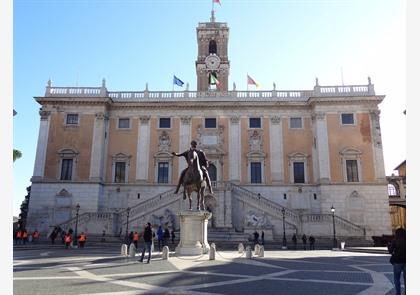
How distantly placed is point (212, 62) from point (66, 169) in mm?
23701

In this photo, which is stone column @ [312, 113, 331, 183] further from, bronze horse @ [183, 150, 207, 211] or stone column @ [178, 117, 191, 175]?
bronze horse @ [183, 150, 207, 211]

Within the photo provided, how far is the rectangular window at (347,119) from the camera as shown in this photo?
37.2 m

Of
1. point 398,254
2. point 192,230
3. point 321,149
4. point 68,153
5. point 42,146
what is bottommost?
point 398,254

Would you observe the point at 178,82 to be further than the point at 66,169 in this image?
Yes

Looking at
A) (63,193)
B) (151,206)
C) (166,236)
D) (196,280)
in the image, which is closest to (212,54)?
(151,206)

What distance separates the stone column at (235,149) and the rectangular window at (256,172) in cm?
135

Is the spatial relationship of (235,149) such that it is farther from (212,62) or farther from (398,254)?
(398,254)

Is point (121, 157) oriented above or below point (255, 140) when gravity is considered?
below

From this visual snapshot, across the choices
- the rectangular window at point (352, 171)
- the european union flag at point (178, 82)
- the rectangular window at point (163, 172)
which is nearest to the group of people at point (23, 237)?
the rectangular window at point (163, 172)

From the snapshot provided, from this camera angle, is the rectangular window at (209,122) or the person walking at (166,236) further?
the rectangular window at (209,122)

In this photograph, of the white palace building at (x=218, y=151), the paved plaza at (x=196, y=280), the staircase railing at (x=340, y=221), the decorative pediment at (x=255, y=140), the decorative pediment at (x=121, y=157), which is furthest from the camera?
the decorative pediment at (x=121, y=157)

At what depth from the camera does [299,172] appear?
121 ft

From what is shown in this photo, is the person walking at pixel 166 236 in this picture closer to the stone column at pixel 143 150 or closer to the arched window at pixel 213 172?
the arched window at pixel 213 172

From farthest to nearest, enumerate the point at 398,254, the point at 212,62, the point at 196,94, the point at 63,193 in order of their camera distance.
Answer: the point at 212,62 → the point at 196,94 → the point at 63,193 → the point at 398,254
